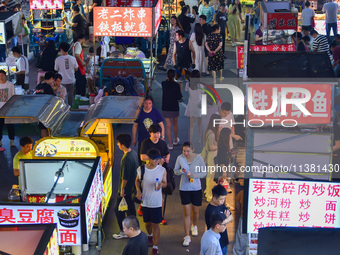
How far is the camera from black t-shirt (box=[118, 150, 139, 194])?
31.4 ft

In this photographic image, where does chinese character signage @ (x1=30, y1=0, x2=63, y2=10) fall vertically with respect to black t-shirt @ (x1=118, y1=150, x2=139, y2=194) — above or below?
above

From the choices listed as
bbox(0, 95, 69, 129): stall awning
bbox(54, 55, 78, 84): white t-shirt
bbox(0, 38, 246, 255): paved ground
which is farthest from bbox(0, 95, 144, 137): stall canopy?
bbox(54, 55, 78, 84): white t-shirt

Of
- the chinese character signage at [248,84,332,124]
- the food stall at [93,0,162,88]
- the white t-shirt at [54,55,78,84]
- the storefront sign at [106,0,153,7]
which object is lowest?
the white t-shirt at [54,55,78,84]

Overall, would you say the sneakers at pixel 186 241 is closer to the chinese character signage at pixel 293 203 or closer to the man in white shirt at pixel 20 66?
the chinese character signage at pixel 293 203

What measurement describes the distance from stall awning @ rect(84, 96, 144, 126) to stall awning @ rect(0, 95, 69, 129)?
1.91 ft

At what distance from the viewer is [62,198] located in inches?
378

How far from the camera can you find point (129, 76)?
1454cm

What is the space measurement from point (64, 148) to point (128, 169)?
133 cm

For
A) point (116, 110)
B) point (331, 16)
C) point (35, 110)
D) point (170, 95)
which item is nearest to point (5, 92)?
point (35, 110)

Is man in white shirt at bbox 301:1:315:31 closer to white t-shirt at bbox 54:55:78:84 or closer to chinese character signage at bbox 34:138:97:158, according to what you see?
white t-shirt at bbox 54:55:78:84

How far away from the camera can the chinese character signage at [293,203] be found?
718cm

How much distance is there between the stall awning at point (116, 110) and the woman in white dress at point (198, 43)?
6072 mm

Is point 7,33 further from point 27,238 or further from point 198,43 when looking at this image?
point 27,238

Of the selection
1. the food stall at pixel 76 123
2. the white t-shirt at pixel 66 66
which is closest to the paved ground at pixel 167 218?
the food stall at pixel 76 123
